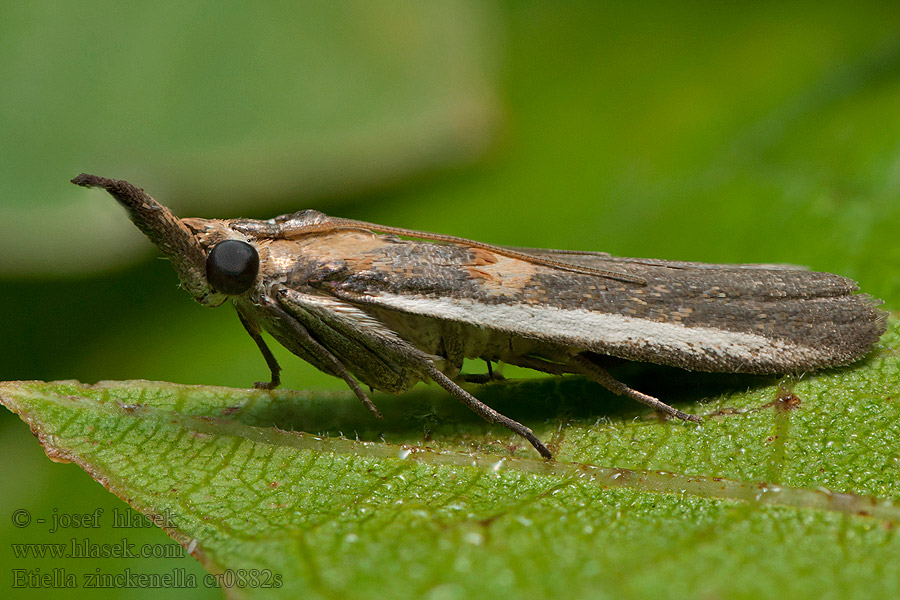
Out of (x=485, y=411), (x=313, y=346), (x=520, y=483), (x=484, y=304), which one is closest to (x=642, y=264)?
(x=484, y=304)

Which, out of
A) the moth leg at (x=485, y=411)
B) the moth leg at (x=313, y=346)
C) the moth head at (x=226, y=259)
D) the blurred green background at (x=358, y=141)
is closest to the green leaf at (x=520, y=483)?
the moth leg at (x=485, y=411)

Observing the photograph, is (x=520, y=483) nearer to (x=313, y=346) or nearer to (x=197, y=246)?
(x=313, y=346)

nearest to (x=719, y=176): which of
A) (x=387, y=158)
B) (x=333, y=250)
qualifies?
(x=387, y=158)

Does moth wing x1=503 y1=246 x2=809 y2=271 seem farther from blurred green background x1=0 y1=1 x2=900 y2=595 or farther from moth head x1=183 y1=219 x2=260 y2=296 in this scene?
moth head x1=183 y1=219 x2=260 y2=296

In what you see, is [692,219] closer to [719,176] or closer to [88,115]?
[719,176]

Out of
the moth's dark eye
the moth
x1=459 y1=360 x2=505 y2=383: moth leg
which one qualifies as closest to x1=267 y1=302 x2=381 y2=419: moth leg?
the moth

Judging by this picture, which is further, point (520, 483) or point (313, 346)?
point (313, 346)

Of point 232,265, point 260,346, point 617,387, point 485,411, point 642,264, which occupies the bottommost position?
point 260,346
